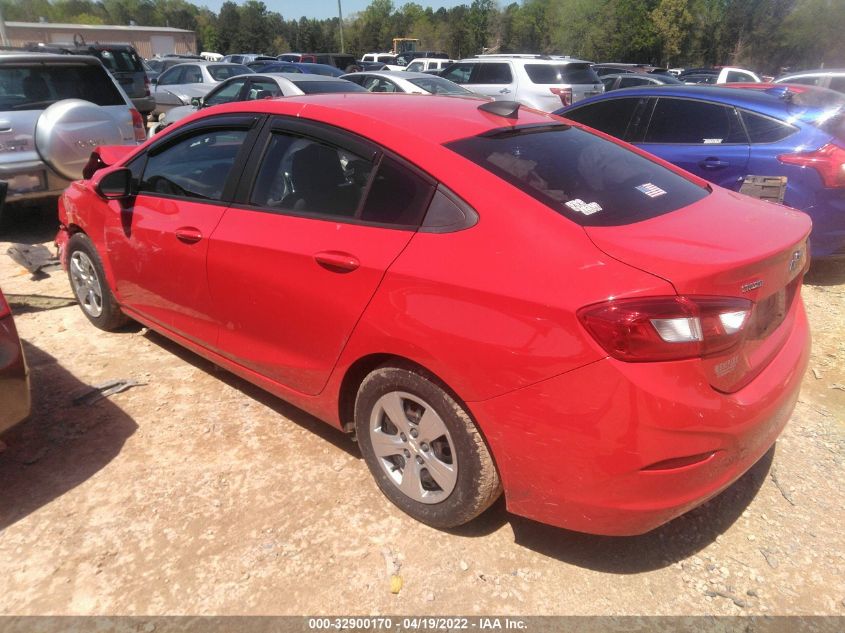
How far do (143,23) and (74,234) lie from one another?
101 m

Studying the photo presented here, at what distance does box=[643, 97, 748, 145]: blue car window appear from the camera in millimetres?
5246

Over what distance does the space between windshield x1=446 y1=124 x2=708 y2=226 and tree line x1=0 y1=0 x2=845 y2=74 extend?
1871 inches

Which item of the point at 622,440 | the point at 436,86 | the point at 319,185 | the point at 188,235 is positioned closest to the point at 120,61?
the point at 436,86

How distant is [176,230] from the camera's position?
326cm

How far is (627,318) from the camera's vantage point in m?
1.87

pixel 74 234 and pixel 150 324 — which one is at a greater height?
pixel 74 234

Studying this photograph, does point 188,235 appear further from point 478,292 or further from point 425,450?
point 478,292

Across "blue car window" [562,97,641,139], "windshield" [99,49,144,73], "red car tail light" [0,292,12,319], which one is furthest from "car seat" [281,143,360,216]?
"windshield" [99,49,144,73]

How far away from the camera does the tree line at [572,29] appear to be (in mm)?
44781

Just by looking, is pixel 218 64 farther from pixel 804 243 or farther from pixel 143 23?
pixel 143 23

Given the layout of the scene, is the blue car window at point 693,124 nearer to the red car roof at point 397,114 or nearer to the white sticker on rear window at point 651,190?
the red car roof at point 397,114

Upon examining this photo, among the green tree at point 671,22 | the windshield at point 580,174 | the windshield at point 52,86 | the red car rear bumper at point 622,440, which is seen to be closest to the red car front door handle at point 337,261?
Answer: the windshield at point 580,174

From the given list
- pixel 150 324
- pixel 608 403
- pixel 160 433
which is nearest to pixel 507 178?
pixel 608 403

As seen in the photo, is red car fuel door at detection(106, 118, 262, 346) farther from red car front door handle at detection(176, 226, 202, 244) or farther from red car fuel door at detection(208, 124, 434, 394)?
red car fuel door at detection(208, 124, 434, 394)
